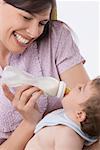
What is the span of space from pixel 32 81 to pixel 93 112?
0.23m

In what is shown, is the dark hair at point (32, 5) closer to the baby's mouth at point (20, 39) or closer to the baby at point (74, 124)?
the baby's mouth at point (20, 39)

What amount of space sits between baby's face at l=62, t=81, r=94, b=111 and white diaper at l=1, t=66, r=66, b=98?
0.03 m

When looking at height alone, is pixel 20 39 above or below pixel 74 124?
above

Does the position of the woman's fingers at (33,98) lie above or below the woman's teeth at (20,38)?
below

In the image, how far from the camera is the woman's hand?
1.21 m

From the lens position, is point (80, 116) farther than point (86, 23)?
No

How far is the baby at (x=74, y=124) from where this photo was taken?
3.71 ft

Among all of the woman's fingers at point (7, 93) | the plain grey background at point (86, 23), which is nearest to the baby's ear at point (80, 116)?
the woman's fingers at point (7, 93)

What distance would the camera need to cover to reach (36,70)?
1382mm

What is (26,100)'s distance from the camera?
1.22 metres

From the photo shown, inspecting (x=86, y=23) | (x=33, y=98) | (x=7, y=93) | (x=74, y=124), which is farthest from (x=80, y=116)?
(x=86, y=23)

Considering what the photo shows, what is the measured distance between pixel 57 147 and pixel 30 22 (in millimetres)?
394

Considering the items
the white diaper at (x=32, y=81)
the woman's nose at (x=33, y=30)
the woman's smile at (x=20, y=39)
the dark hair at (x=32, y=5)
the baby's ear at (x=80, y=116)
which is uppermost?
the dark hair at (x=32, y=5)

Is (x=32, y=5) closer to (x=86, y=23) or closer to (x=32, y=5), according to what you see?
(x=32, y=5)
